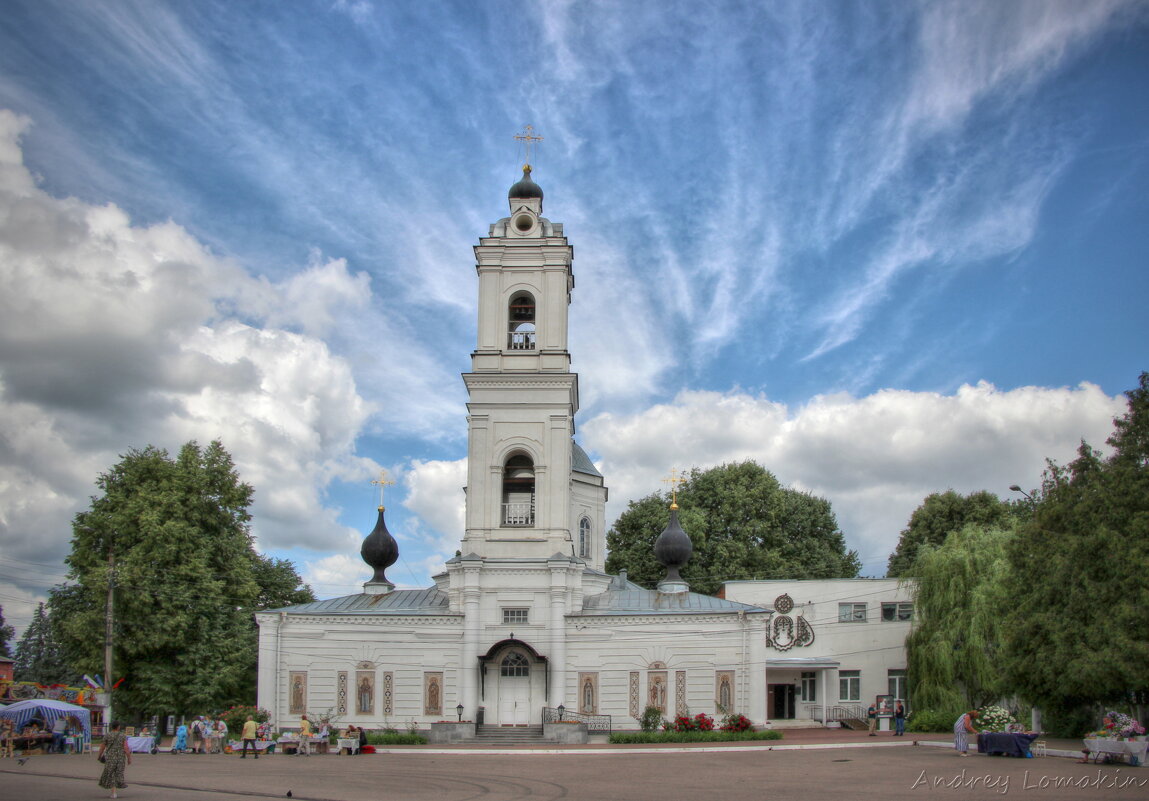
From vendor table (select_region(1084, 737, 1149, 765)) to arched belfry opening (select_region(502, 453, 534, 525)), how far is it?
19511mm

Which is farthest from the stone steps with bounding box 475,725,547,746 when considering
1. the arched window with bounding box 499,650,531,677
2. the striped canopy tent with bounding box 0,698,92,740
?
the striped canopy tent with bounding box 0,698,92,740

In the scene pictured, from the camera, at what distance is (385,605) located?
1457 inches

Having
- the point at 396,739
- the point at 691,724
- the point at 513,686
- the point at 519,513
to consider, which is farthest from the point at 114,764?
the point at 519,513

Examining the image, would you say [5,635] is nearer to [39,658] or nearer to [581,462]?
[39,658]

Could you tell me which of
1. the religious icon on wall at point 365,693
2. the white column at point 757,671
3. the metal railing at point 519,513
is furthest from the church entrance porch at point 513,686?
the white column at point 757,671

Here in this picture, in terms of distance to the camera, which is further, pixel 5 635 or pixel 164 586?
pixel 5 635

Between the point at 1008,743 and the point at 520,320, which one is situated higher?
the point at 520,320

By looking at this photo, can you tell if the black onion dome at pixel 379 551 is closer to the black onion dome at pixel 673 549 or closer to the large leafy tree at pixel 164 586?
the large leafy tree at pixel 164 586

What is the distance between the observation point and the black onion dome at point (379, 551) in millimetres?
39938

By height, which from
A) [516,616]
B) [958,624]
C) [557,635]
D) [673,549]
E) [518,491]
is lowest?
[557,635]

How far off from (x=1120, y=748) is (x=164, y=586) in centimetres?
2995

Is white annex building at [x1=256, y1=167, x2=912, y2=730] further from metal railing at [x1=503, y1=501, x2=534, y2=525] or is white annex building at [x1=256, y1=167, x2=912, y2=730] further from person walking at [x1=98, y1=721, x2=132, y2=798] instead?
person walking at [x1=98, y1=721, x2=132, y2=798]

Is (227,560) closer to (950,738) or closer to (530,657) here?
(530,657)

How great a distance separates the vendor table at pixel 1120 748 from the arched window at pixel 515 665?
58.7 ft
